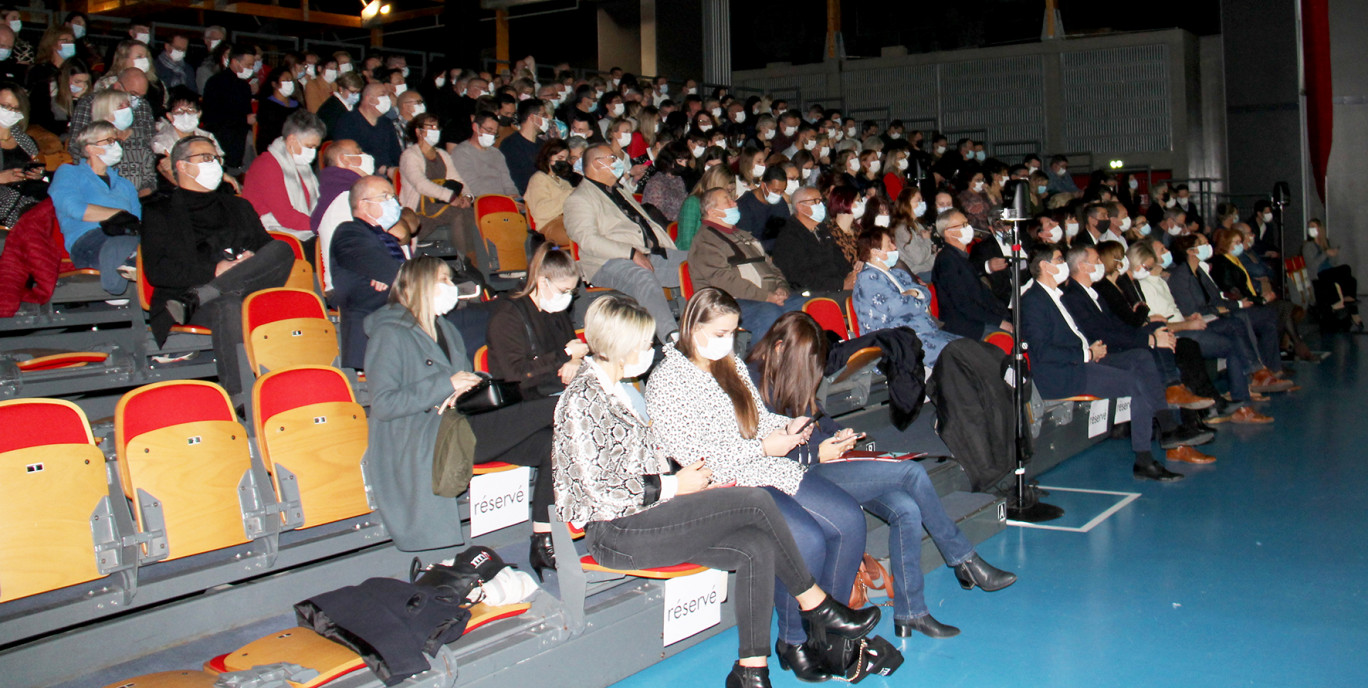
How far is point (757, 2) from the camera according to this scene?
18484mm

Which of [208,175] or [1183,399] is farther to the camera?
[1183,399]

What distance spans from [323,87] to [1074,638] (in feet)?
24.3

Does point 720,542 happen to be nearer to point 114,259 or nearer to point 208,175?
point 208,175

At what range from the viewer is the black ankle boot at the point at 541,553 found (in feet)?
11.5

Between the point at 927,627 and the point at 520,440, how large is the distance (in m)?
1.60

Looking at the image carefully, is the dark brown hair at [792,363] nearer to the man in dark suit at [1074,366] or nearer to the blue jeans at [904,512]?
the blue jeans at [904,512]

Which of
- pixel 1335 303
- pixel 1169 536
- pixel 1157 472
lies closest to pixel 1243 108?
pixel 1335 303

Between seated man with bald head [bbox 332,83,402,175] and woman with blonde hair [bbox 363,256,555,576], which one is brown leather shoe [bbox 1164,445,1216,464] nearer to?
woman with blonde hair [bbox 363,256,555,576]

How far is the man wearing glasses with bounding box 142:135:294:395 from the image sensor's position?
13.8 feet

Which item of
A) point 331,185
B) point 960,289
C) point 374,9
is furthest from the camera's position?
point 374,9

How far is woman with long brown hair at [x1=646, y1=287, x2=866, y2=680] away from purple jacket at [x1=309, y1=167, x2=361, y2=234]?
9.02 feet

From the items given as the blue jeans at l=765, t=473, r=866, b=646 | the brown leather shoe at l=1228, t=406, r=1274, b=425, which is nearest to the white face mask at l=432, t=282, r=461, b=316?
the blue jeans at l=765, t=473, r=866, b=646

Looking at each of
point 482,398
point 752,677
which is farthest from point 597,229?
point 752,677

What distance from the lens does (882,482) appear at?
3.69 metres
